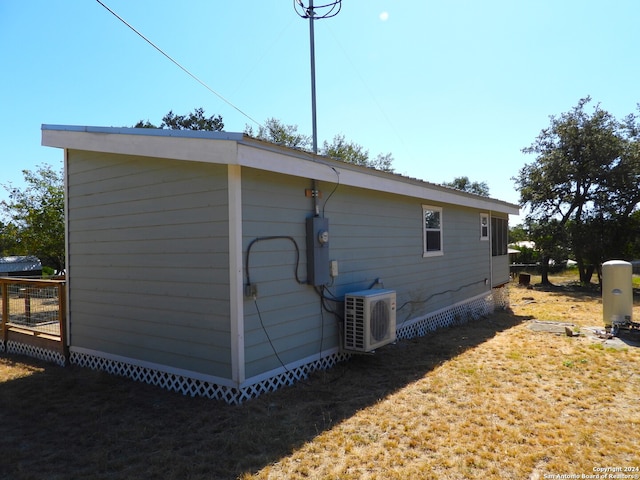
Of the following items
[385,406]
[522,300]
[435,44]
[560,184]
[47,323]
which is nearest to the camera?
[385,406]

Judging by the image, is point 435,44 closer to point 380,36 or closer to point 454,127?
point 380,36

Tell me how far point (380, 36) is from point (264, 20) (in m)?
2.66

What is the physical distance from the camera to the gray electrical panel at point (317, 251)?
14.7 feet

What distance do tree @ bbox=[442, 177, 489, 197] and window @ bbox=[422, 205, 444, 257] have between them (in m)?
39.9

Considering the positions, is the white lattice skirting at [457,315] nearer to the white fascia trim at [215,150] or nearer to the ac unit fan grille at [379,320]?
the ac unit fan grille at [379,320]

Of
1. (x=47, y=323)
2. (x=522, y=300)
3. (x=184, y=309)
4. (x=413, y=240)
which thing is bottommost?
(x=522, y=300)

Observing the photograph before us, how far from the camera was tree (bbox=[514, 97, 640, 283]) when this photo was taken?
51.8ft

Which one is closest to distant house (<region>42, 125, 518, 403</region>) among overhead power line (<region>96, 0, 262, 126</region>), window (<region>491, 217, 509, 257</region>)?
overhead power line (<region>96, 0, 262, 126</region>)

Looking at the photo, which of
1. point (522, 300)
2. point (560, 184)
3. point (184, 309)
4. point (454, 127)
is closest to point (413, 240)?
point (184, 309)

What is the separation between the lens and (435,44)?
854 centimetres

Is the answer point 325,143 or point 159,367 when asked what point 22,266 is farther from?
point 159,367

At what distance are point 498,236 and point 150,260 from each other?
32.3 ft

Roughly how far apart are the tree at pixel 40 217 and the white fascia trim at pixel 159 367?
1107cm

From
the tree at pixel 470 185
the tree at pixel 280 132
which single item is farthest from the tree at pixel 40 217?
the tree at pixel 470 185
